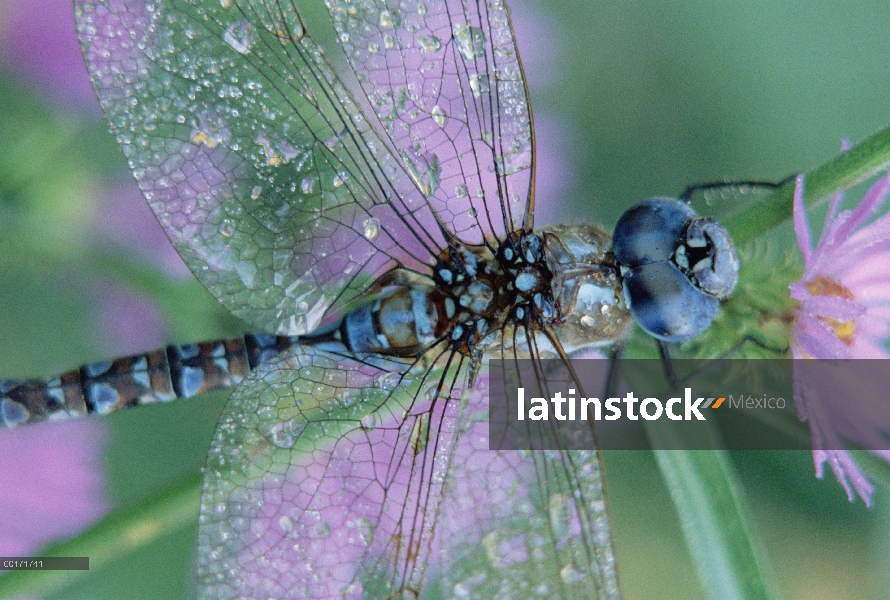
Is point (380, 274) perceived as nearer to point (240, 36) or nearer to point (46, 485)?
point (240, 36)

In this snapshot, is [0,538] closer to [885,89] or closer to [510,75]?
[510,75]

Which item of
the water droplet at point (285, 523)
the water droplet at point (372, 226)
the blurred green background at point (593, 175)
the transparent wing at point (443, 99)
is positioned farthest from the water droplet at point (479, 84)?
the water droplet at point (285, 523)

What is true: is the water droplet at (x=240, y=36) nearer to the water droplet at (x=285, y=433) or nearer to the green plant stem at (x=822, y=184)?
the water droplet at (x=285, y=433)

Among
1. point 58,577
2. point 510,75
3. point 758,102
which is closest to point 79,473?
point 58,577

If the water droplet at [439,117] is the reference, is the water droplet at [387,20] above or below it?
above

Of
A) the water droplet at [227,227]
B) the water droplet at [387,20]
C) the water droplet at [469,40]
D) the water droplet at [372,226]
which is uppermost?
the water droplet at [387,20]

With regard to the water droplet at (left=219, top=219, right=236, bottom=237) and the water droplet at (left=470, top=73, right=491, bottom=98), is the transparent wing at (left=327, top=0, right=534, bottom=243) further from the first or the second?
the water droplet at (left=219, top=219, right=236, bottom=237)
